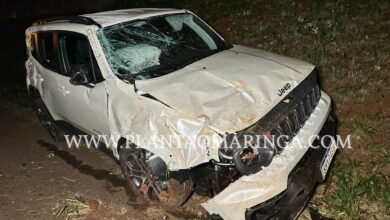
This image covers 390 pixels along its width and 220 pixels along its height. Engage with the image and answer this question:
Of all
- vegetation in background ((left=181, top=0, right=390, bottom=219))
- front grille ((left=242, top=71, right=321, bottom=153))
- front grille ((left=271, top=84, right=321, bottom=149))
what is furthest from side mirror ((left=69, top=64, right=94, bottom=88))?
vegetation in background ((left=181, top=0, right=390, bottom=219))

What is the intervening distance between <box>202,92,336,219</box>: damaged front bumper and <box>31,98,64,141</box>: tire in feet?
11.4

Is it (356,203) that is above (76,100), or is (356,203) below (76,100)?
below

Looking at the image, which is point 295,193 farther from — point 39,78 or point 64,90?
point 39,78

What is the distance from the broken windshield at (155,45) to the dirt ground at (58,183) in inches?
49.6

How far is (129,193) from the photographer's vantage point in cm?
457

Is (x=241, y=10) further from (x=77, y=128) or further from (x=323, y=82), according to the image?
(x=77, y=128)

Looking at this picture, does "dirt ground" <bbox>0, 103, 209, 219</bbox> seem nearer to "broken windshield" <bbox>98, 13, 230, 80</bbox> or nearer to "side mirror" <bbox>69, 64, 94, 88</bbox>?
"side mirror" <bbox>69, 64, 94, 88</bbox>

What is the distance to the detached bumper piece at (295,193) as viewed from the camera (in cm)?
309

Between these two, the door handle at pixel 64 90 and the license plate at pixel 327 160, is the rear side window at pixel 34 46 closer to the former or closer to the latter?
the door handle at pixel 64 90

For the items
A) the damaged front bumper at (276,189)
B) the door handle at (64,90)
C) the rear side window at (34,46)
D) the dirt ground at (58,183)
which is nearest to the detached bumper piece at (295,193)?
the damaged front bumper at (276,189)

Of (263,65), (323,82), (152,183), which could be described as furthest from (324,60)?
(152,183)

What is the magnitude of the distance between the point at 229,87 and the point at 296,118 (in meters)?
0.67

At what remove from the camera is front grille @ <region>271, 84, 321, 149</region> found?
3325 millimetres

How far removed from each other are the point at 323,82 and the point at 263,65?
9.26 feet
